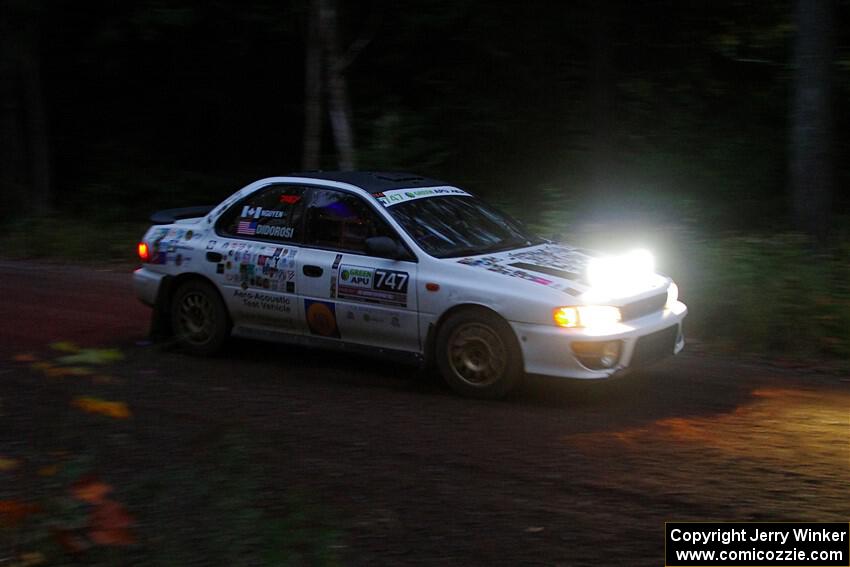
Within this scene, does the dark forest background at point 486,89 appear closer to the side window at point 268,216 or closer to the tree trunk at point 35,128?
the tree trunk at point 35,128

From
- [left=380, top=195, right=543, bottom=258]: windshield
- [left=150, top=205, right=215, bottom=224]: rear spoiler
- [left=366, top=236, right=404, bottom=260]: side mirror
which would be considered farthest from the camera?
[left=150, top=205, right=215, bottom=224]: rear spoiler

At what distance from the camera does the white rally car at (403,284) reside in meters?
7.23

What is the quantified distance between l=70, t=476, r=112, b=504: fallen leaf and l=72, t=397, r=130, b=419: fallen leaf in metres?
1.41

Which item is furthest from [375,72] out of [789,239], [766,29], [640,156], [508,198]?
[789,239]

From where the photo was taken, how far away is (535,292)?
23.6 ft

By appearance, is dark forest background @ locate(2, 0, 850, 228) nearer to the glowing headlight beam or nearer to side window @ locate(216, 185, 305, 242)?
the glowing headlight beam

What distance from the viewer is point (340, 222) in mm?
8289

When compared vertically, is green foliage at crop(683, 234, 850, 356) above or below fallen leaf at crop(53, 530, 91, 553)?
above

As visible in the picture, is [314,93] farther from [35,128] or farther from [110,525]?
[110,525]

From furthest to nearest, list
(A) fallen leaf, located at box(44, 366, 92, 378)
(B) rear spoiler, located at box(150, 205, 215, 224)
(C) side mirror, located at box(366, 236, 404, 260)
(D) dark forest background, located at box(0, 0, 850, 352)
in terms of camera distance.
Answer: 1. (D) dark forest background, located at box(0, 0, 850, 352)
2. (B) rear spoiler, located at box(150, 205, 215, 224)
3. (A) fallen leaf, located at box(44, 366, 92, 378)
4. (C) side mirror, located at box(366, 236, 404, 260)

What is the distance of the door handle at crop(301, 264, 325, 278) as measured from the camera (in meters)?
8.18

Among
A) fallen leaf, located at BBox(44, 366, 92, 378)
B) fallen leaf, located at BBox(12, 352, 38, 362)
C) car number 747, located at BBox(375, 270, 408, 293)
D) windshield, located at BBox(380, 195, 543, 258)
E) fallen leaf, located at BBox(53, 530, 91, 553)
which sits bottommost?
fallen leaf, located at BBox(53, 530, 91, 553)

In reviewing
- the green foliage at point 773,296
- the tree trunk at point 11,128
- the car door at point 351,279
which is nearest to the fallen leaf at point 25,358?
the car door at point 351,279

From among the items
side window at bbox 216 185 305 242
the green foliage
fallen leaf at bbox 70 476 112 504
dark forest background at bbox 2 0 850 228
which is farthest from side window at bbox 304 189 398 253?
dark forest background at bbox 2 0 850 228
